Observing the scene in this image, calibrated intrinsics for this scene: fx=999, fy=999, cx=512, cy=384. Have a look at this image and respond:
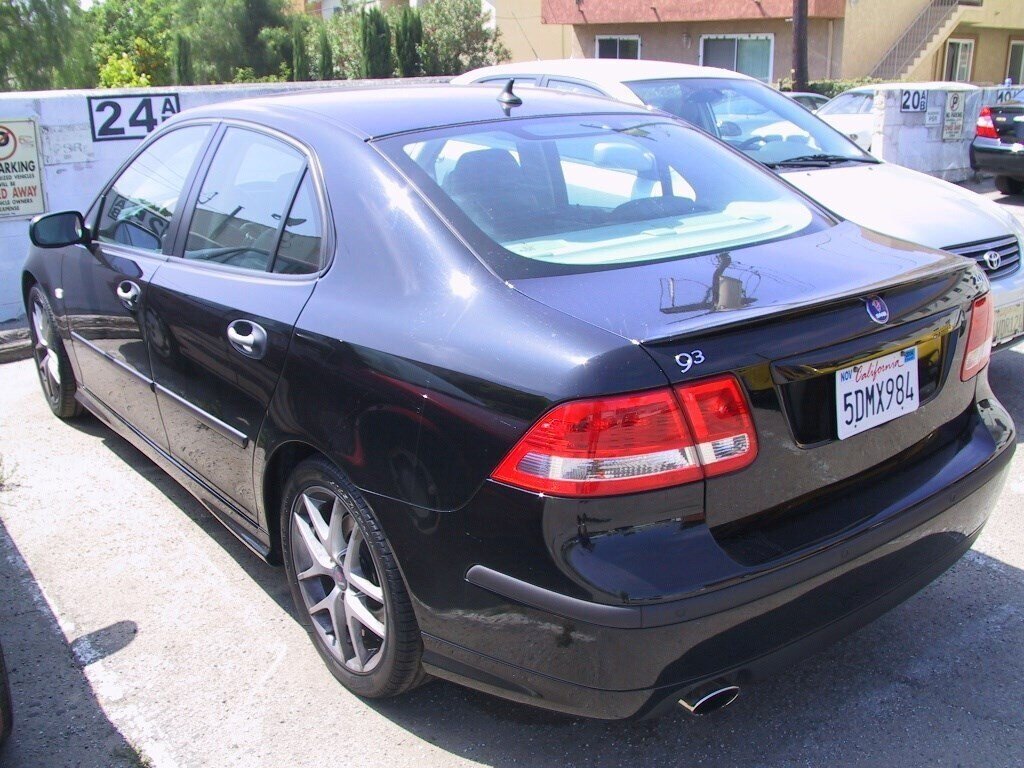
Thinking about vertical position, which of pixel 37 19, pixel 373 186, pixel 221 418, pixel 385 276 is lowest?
pixel 221 418

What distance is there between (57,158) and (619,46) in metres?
30.4

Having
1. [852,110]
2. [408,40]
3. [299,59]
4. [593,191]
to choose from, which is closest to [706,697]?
[593,191]

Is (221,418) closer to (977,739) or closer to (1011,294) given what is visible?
(977,739)

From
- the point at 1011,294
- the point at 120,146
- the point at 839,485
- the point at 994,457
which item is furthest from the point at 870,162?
the point at 120,146

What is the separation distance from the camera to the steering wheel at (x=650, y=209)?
301cm

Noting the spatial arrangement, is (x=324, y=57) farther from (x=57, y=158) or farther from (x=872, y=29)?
(x=57, y=158)

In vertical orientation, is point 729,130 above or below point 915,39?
below

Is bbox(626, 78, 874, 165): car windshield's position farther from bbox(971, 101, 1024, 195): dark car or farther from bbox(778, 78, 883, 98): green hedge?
bbox(778, 78, 883, 98): green hedge

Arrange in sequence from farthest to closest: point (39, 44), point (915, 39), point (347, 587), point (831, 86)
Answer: point (39, 44) → point (915, 39) → point (831, 86) → point (347, 587)

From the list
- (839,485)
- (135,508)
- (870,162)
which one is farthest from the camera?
(870,162)

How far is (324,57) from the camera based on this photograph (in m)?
40.8

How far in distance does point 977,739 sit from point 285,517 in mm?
2059

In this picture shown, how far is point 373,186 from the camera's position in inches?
110

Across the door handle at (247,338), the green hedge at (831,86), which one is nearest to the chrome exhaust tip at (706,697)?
the door handle at (247,338)
